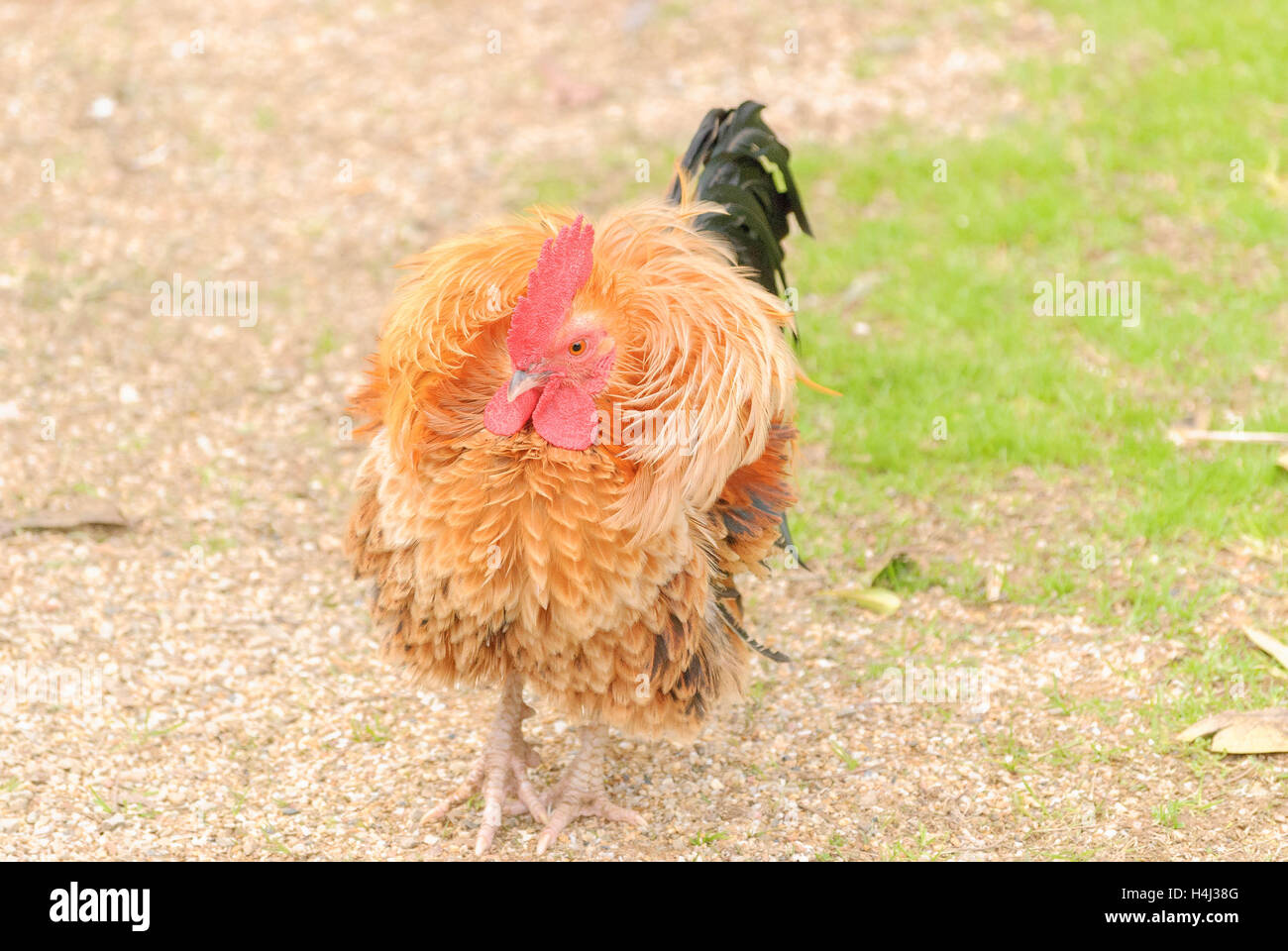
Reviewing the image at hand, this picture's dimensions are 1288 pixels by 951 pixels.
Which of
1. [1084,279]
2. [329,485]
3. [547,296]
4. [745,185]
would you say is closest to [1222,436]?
[1084,279]

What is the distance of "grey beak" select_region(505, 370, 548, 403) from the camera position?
3.65 meters

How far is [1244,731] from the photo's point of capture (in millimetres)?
4559

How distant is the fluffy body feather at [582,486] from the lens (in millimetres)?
3764

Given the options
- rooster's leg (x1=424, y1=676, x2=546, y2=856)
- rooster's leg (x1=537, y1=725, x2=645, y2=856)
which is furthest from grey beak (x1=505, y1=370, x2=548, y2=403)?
rooster's leg (x1=537, y1=725, x2=645, y2=856)

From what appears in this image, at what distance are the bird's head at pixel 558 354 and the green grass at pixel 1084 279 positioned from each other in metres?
2.63

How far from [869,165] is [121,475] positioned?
4825mm

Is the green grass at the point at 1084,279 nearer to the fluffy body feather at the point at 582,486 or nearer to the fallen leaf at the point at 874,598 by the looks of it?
the fallen leaf at the point at 874,598

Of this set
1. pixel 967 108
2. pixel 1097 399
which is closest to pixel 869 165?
pixel 967 108

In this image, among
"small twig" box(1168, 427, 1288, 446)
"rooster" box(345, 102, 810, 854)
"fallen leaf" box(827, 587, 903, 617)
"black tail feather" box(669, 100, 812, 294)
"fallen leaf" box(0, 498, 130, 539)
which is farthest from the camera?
"small twig" box(1168, 427, 1288, 446)

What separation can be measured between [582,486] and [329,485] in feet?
9.37

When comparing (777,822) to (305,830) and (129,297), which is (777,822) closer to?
(305,830)

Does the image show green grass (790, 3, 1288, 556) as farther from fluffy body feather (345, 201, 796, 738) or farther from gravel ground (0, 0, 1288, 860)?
fluffy body feather (345, 201, 796, 738)

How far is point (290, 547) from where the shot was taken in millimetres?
5840

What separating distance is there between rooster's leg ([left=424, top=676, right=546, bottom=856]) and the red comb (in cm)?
126
